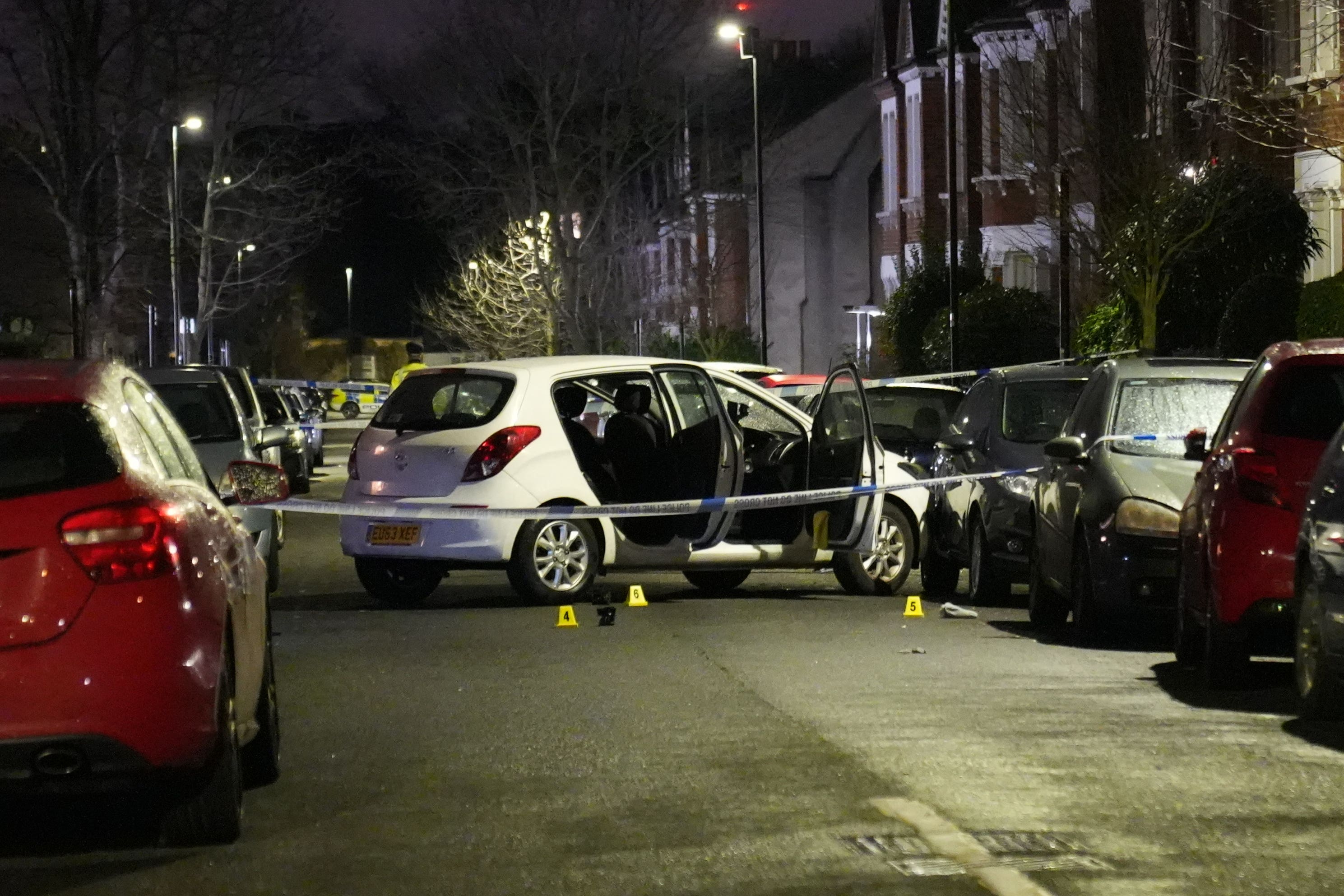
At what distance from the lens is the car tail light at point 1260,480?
1019 centimetres

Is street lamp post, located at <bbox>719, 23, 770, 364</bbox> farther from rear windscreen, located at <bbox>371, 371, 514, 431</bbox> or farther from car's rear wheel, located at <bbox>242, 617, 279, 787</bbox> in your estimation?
car's rear wheel, located at <bbox>242, 617, 279, 787</bbox>

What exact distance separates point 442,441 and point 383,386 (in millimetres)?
49756

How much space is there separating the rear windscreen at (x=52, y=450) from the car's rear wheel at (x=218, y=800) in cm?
73

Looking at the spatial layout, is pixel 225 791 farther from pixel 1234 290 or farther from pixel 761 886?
pixel 1234 290

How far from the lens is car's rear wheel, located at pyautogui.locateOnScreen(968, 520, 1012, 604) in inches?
596

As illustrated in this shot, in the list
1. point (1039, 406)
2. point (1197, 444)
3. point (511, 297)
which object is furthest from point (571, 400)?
point (511, 297)

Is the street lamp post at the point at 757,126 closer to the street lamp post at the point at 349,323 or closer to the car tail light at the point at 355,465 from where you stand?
the car tail light at the point at 355,465

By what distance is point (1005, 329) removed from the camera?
39031 millimetres

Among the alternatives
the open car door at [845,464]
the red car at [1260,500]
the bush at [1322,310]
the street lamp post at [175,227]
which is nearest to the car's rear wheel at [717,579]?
the open car door at [845,464]

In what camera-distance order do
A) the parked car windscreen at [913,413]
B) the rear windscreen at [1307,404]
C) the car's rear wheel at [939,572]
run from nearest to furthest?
the rear windscreen at [1307,404]
the car's rear wheel at [939,572]
the parked car windscreen at [913,413]

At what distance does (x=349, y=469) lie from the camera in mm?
15336

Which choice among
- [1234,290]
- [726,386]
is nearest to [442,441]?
[726,386]

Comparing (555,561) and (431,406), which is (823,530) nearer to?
(555,561)

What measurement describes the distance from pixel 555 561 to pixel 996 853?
850 cm
